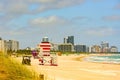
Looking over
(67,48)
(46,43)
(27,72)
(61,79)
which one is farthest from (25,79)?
(67,48)

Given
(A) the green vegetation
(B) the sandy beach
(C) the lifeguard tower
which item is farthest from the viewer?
(C) the lifeguard tower

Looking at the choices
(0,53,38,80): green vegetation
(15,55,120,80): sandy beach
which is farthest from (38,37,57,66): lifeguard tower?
(0,53,38,80): green vegetation

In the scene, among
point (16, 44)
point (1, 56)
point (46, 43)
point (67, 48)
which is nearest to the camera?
point (1, 56)

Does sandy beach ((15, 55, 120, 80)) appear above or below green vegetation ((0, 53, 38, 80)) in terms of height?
below

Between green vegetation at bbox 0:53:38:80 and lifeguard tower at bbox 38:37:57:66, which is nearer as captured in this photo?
green vegetation at bbox 0:53:38:80

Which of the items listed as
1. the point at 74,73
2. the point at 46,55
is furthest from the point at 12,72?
the point at 46,55

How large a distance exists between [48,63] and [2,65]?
48.4 feet

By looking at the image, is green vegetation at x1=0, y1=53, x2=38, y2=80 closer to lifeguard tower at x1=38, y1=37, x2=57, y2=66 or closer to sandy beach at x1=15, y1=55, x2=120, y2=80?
sandy beach at x1=15, y1=55, x2=120, y2=80

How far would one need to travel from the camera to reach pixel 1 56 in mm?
9688

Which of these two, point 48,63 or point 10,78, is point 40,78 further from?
point 48,63

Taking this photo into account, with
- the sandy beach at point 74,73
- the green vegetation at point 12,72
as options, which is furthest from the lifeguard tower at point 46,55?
the green vegetation at point 12,72

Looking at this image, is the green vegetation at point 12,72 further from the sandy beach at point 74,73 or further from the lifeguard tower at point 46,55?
the lifeguard tower at point 46,55

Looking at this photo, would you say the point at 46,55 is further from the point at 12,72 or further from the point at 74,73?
the point at 12,72

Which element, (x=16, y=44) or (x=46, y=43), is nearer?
(x=46, y=43)
